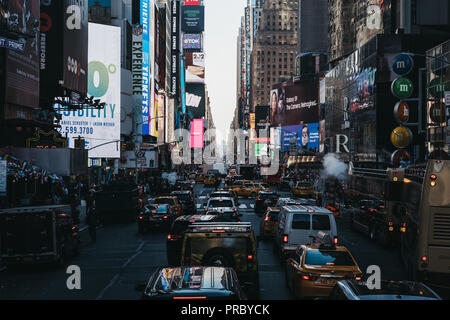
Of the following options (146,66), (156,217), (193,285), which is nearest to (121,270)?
(156,217)

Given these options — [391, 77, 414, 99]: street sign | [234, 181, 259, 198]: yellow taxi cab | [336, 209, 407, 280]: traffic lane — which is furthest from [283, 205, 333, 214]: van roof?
[391, 77, 414, 99]: street sign

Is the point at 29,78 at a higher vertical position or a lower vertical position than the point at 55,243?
higher

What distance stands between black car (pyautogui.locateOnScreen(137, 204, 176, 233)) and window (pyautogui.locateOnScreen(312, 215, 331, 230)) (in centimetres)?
1277

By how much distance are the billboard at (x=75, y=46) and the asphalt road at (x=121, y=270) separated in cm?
2552

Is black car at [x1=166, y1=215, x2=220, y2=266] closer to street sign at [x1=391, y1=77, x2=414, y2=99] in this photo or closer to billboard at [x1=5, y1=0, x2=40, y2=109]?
billboard at [x1=5, y1=0, x2=40, y2=109]

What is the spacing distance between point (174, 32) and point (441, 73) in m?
136

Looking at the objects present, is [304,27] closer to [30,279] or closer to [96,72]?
Answer: [96,72]

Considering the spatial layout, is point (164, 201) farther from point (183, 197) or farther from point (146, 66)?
point (146, 66)

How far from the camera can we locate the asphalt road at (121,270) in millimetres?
15781

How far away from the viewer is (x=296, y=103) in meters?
179

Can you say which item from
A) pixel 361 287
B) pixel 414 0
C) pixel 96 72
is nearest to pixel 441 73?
pixel 414 0
